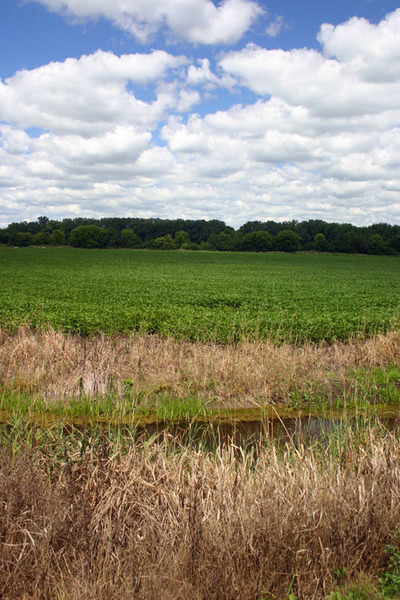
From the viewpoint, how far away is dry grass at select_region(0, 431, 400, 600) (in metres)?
3.47

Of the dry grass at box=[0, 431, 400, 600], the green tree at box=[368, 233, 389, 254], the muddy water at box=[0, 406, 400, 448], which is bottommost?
the muddy water at box=[0, 406, 400, 448]

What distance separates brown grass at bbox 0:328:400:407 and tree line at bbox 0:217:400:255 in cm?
11960

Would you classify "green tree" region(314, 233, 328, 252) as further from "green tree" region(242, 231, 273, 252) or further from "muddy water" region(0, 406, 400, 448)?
"muddy water" region(0, 406, 400, 448)

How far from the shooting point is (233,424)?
25.3 ft

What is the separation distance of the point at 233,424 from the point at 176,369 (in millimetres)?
2562

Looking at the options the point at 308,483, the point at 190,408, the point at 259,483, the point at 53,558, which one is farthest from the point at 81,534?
the point at 190,408

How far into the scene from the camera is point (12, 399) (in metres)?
7.97

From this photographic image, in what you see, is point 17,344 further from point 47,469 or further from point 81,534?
point 81,534

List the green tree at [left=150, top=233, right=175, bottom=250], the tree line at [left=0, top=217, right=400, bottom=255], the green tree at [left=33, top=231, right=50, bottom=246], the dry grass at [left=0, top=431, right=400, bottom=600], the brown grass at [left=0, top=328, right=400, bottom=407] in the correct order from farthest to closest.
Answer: the green tree at [left=150, top=233, right=175, bottom=250]
the green tree at [left=33, top=231, right=50, bottom=246]
the tree line at [left=0, top=217, right=400, bottom=255]
the brown grass at [left=0, top=328, right=400, bottom=407]
the dry grass at [left=0, top=431, right=400, bottom=600]

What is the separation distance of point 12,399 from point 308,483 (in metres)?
5.76

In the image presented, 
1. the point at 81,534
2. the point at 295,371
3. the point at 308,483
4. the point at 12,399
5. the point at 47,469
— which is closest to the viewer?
the point at 81,534

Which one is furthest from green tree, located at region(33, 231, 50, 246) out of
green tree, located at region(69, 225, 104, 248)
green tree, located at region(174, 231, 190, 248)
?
green tree, located at region(174, 231, 190, 248)

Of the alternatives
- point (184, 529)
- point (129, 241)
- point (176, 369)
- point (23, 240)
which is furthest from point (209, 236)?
point (184, 529)

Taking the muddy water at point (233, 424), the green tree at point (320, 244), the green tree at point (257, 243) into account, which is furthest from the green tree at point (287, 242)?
the muddy water at point (233, 424)
